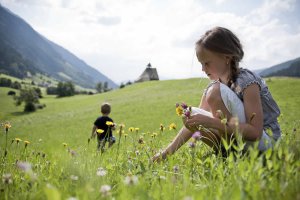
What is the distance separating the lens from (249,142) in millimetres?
3059

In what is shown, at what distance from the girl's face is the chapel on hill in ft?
323

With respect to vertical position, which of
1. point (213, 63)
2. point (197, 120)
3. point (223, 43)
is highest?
point (223, 43)

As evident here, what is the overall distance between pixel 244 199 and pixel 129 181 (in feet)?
1.77

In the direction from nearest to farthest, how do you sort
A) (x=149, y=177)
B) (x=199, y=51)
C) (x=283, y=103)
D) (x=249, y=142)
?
1. (x=149, y=177)
2. (x=249, y=142)
3. (x=199, y=51)
4. (x=283, y=103)

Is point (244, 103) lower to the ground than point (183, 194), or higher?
higher

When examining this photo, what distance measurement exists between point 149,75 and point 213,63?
99.8 m

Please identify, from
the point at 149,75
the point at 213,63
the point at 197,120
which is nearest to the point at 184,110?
the point at 197,120

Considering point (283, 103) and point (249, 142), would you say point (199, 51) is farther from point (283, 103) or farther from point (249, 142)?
point (283, 103)

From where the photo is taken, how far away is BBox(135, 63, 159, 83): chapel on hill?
336 ft

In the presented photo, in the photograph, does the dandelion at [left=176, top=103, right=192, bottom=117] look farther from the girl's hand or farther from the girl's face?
the girl's face

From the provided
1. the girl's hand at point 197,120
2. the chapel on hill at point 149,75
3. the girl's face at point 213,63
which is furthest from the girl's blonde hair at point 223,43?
the chapel on hill at point 149,75

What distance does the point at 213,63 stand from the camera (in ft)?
11.4

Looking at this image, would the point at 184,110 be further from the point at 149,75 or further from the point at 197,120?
the point at 149,75

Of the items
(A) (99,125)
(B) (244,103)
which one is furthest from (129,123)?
(B) (244,103)
